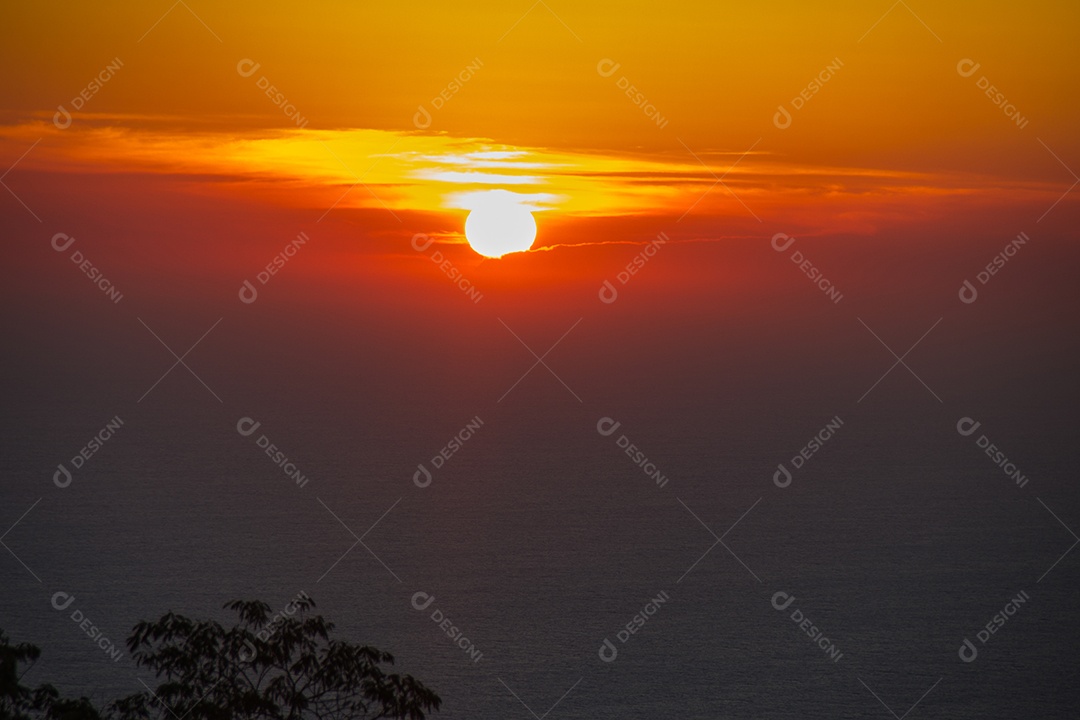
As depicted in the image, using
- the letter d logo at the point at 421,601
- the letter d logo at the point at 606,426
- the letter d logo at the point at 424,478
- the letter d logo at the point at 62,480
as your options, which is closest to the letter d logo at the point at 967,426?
the letter d logo at the point at 606,426

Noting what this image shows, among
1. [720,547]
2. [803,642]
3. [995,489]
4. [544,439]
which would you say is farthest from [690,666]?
[544,439]

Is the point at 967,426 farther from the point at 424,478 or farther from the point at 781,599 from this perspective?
the point at 781,599

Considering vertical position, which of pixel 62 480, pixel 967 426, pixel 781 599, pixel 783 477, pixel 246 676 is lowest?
pixel 967 426

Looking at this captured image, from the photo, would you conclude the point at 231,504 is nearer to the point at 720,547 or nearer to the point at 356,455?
the point at 356,455

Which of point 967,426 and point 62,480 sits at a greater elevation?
point 62,480

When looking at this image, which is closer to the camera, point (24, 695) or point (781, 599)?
point (24, 695)

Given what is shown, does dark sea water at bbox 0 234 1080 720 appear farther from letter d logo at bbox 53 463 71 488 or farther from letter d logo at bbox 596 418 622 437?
letter d logo at bbox 596 418 622 437

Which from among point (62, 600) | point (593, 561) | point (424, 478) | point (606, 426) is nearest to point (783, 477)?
point (424, 478)
